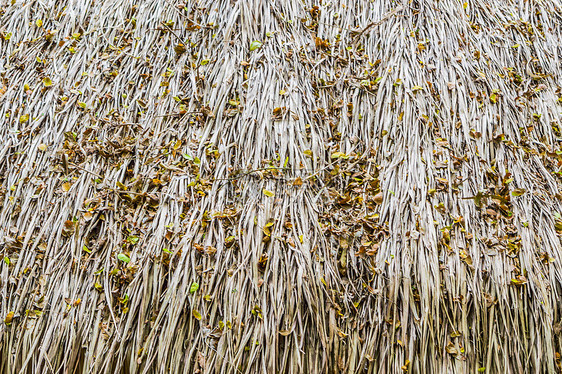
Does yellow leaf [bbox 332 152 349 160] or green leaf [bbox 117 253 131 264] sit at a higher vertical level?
yellow leaf [bbox 332 152 349 160]

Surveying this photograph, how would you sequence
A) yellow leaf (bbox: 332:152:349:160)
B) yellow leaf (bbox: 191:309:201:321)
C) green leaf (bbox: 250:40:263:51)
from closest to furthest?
yellow leaf (bbox: 191:309:201:321) < yellow leaf (bbox: 332:152:349:160) < green leaf (bbox: 250:40:263:51)

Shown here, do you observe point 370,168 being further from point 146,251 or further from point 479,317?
point 146,251

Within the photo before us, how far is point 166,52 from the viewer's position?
6.11 feet

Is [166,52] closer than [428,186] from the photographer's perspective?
No

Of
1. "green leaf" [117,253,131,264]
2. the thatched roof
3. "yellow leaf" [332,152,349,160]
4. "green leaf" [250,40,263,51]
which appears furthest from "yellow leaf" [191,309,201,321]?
"green leaf" [250,40,263,51]

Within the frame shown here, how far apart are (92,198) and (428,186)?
55.9 inches

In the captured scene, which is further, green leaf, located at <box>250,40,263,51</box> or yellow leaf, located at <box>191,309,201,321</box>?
green leaf, located at <box>250,40,263,51</box>

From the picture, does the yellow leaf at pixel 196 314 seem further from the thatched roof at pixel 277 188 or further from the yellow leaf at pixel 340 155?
the yellow leaf at pixel 340 155

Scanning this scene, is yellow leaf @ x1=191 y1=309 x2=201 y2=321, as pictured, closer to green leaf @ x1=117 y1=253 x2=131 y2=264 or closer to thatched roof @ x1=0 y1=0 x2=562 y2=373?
thatched roof @ x1=0 y1=0 x2=562 y2=373

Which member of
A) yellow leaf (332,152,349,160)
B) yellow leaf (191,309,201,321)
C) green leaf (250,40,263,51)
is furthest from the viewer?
green leaf (250,40,263,51)

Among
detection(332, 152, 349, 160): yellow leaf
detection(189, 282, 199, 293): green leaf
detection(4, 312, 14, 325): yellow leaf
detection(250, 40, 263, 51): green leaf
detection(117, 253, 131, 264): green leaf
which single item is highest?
detection(250, 40, 263, 51): green leaf

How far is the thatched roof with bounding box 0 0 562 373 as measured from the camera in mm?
1346

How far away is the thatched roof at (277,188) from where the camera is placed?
1.35 m

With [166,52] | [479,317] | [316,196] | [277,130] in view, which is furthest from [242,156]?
[479,317]
